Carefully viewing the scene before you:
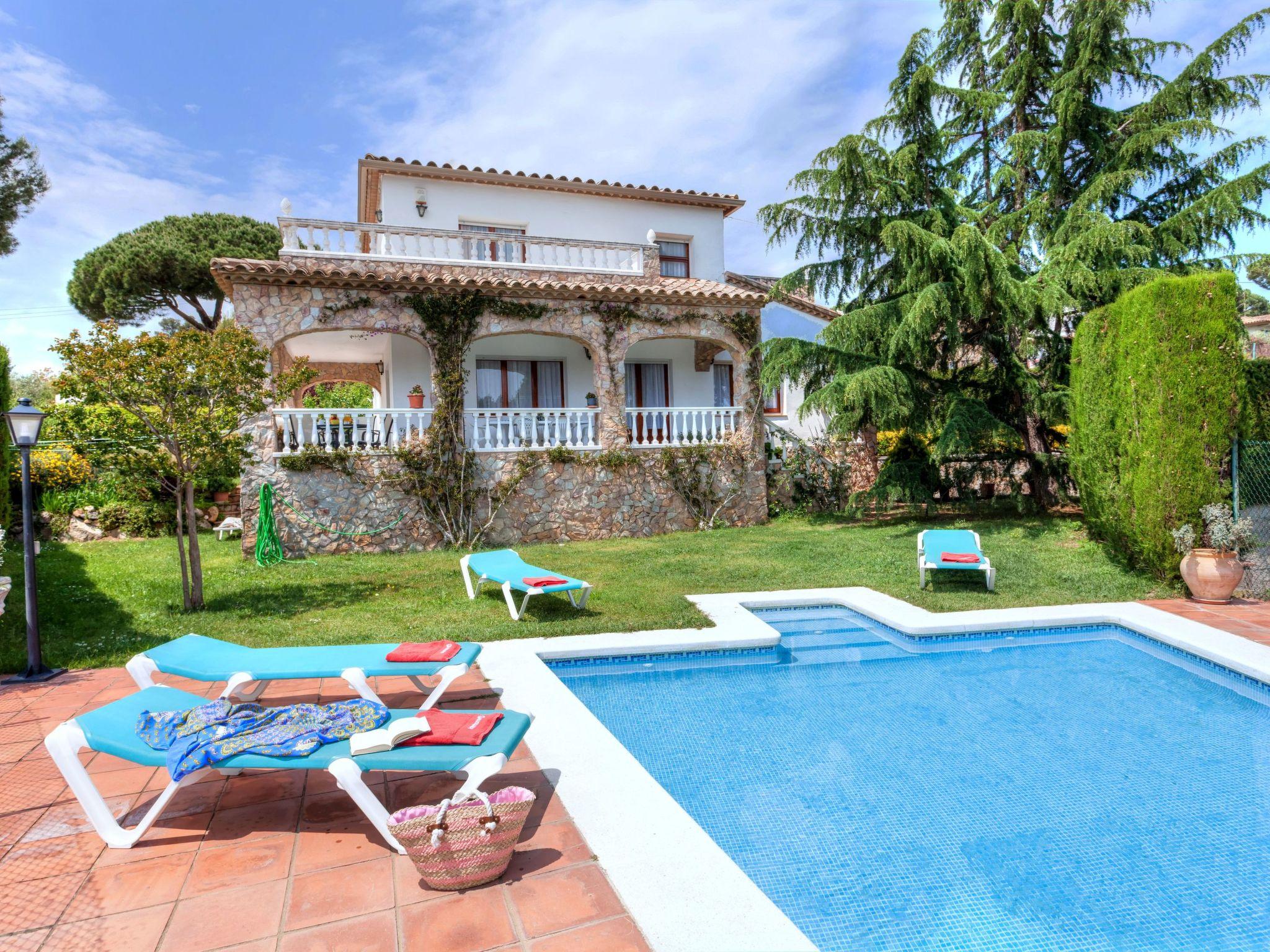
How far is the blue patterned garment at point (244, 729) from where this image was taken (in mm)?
3346

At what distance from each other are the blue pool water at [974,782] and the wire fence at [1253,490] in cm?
302

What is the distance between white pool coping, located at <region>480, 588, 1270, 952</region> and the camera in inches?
110

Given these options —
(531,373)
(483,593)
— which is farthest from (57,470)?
(483,593)

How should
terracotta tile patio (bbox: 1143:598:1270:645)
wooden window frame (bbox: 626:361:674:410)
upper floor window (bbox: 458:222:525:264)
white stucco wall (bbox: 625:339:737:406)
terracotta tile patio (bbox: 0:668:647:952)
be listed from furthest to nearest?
wooden window frame (bbox: 626:361:674:410)
white stucco wall (bbox: 625:339:737:406)
upper floor window (bbox: 458:222:525:264)
terracotta tile patio (bbox: 1143:598:1270:645)
terracotta tile patio (bbox: 0:668:647:952)

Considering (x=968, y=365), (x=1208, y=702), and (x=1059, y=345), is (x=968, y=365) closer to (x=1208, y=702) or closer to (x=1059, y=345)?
(x=1059, y=345)

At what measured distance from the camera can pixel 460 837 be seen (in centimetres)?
286

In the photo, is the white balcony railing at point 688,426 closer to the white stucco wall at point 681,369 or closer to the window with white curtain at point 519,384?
the white stucco wall at point 681,369

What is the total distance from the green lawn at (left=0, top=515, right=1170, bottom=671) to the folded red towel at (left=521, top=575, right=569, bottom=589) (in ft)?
1.34

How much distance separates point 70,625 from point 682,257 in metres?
15.9

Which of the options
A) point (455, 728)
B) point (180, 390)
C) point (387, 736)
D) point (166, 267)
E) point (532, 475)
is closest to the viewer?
point (387, 736)

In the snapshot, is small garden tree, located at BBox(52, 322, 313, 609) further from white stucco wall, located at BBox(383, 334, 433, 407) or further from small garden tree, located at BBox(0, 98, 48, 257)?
small garden tree, located at BBox(0, 98, 48, 257)

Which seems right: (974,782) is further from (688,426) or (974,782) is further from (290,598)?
(688,426)

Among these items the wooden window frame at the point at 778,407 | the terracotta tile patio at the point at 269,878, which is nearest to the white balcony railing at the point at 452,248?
the wooden window frame at the point at 778,407

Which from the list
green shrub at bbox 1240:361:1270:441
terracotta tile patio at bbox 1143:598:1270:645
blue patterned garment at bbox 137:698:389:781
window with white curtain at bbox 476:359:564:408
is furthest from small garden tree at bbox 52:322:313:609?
green shrub at bbox 1240:361:1270:441
